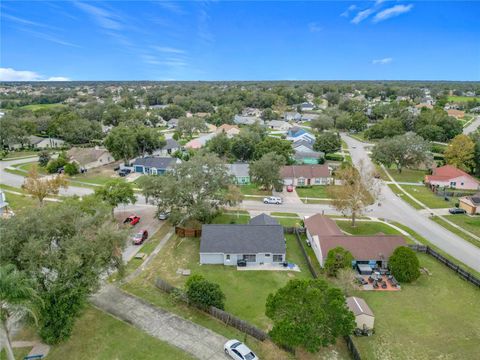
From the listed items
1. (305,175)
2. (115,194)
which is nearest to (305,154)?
(305,175)

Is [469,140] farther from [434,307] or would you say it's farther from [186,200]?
[186,200]

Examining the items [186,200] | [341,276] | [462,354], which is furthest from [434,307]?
[186,200]

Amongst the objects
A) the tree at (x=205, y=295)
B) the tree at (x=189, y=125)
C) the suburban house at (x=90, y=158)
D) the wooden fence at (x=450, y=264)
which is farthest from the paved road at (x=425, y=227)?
the tree at (x=189, y=125)

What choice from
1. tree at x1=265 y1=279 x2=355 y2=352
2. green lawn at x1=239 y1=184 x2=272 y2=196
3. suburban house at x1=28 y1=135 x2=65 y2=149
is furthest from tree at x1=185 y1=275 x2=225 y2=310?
suburban house at x1=28 y1=135 x2=65 y2=149

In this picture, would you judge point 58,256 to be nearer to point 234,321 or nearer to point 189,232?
point 234,321

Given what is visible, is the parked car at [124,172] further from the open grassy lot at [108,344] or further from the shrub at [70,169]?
the open grassy lot at [108,344]

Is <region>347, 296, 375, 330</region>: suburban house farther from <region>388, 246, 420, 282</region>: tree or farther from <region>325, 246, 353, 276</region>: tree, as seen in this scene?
<region>388, 246, 420, 282</region>: tree

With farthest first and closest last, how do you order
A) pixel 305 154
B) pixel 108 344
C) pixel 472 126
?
pixel 472 126 → pixel 305 154 → pixel 108 344
